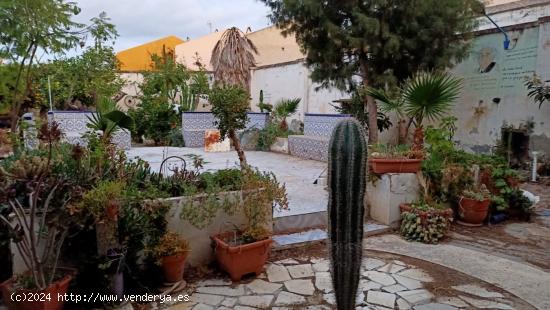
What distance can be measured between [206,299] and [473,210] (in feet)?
11.5

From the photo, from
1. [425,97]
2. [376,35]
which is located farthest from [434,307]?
[376,35]

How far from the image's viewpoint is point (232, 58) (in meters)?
14.5

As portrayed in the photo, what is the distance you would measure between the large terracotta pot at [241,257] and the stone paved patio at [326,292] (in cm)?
9

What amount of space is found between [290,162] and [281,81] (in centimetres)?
580

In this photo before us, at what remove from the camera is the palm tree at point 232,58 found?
14.4 meters

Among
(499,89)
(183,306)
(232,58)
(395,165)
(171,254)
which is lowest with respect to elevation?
(183,306)

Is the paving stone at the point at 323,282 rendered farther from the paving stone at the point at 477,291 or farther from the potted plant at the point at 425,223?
Result: the potted plant at the point at 425,223

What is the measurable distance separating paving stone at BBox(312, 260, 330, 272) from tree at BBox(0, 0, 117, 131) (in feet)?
11.7

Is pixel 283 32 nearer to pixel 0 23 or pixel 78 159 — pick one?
pixel 0 23

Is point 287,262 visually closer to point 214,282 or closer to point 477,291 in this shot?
point 214,282

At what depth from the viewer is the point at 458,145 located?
8539 millimetres

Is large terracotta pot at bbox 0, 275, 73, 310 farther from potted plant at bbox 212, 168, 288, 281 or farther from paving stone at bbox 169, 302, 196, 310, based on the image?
potted plant at bbox 212, 168, 288, 281

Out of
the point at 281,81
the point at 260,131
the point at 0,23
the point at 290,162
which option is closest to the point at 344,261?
the point at 0,23

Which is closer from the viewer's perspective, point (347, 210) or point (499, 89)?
point (347, 210)
